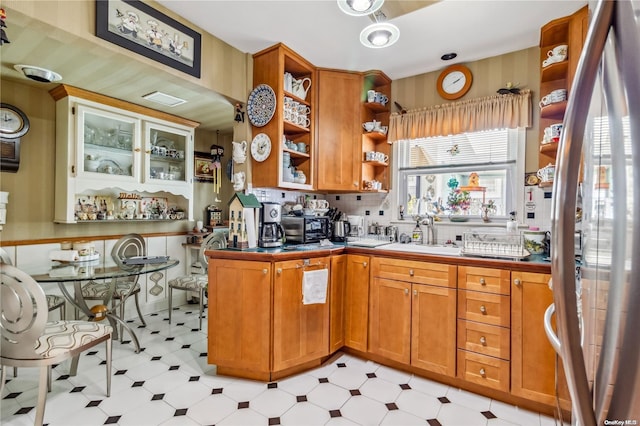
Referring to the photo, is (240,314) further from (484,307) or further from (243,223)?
(484,307)

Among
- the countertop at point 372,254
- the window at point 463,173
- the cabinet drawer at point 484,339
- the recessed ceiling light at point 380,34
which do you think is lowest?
the cabinet drawer at point 484,339

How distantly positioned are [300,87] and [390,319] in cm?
220

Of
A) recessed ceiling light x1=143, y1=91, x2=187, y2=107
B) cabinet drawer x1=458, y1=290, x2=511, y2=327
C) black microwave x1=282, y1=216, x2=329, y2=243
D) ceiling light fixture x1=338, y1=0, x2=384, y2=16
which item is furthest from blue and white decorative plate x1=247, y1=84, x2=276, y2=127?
cabinet drawer x1=458, y1=290, x2=511, y2=327

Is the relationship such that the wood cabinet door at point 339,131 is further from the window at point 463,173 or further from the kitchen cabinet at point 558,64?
the kitchen cabinet at point 558,64

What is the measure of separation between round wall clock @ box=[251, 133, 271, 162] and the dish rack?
5.69ft

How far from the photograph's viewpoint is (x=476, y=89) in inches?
109

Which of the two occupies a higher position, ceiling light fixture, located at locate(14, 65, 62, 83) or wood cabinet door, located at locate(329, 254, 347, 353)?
ceiling light fixture, located at locate(14, 65, 62, 83)

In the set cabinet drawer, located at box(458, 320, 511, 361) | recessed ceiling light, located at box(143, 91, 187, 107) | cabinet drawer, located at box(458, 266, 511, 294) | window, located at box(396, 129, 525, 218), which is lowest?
cabinet drawer, located at box(458, 320, 511, 361)

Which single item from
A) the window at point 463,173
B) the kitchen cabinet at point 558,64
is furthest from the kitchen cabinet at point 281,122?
the kitchen cabinet at point 558,64

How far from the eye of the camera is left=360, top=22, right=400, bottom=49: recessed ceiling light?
1.88m

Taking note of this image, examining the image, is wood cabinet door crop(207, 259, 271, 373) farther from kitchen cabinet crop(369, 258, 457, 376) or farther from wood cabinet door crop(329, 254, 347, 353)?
kitchen cabinet crop(369, 258, 457, 376)

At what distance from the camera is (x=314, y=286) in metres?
2.32

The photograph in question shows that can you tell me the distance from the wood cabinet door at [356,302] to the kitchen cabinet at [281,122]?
0.88 metres

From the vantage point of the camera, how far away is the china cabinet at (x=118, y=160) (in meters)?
A: 3.03
